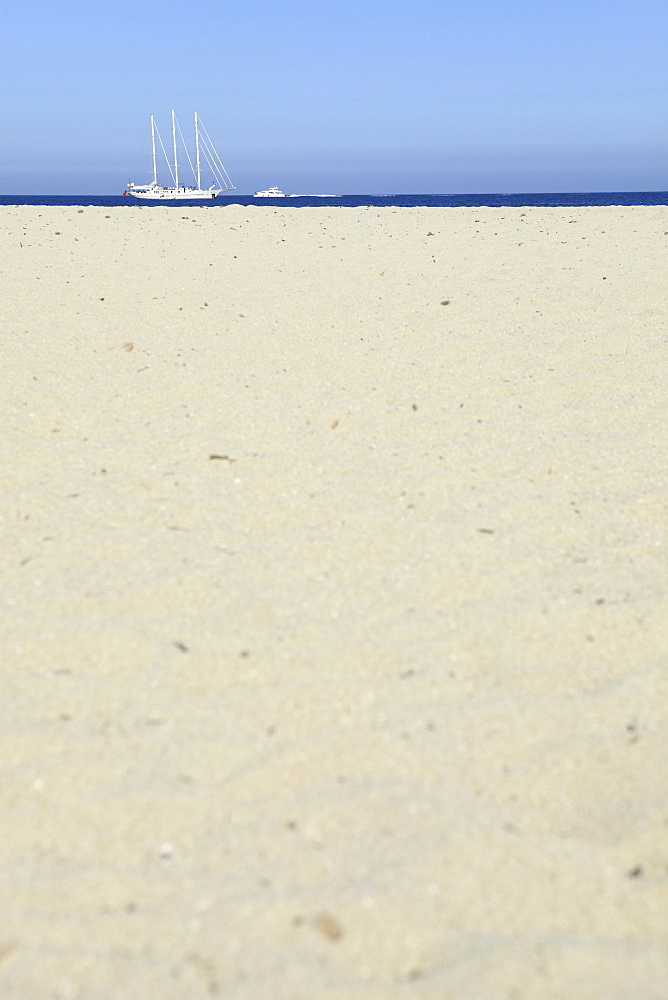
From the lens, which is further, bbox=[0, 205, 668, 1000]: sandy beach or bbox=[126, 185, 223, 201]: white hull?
bbox=[126, 185, 223, 201]: white hull

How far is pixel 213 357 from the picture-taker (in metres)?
5.25

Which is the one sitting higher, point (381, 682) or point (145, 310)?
point (145, 310)

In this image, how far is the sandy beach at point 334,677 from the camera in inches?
58.8

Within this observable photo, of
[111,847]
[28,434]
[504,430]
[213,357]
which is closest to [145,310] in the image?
[213,357]

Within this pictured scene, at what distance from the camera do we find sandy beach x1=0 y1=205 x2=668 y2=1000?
1.49 metres

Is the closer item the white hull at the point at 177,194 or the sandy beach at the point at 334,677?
the sandy beach at the point at 334,677

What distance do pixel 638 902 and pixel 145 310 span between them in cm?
592

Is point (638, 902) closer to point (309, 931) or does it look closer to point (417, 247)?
point (309, 931)

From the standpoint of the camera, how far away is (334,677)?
87.4 inches

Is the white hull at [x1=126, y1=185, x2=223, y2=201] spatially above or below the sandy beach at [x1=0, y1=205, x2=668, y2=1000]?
above

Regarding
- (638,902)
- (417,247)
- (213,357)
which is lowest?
(638,902)

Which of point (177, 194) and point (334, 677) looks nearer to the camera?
point (334, 677)

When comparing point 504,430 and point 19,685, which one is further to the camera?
point 504,430

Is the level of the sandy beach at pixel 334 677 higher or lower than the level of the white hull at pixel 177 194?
lower
